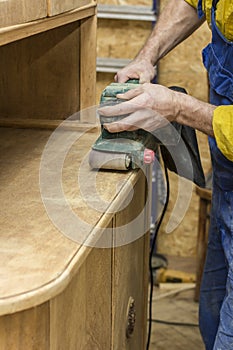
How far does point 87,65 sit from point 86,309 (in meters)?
0.78

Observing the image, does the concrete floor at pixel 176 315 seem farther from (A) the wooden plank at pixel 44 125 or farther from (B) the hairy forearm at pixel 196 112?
(B) the hairy forearm at pixel 196 112

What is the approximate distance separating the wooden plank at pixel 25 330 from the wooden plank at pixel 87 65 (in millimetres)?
938

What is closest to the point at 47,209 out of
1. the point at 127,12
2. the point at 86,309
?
the point at 86,309

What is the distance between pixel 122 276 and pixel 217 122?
1.35 ft

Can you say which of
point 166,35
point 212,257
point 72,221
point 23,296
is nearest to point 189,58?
point 166,35

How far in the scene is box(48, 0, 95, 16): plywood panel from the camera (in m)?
1.31

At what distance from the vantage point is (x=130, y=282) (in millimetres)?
1669

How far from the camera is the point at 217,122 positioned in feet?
4.71

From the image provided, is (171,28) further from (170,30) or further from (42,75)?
(42,75)

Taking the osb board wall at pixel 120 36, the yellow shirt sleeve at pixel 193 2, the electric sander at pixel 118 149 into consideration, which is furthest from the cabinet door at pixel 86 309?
the osb board wall at pixel 120 36

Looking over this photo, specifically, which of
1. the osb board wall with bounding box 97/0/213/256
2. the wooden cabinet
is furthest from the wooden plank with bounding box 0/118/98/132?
the osb board wall with bounding box 97/0/213/256

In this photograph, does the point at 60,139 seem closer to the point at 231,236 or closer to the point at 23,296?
the point at 231,236

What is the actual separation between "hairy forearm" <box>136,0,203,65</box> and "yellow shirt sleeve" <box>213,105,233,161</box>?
18.1 inches

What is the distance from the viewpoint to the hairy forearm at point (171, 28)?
6.13 ft
